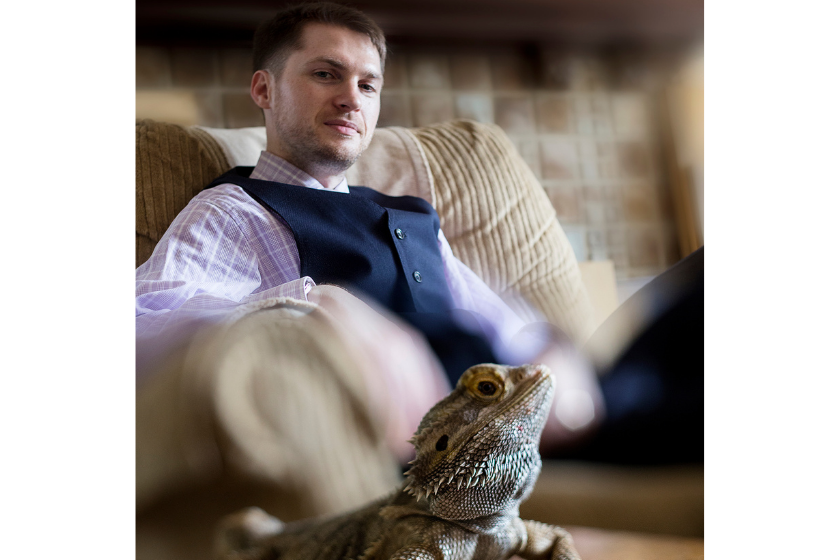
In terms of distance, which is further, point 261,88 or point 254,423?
point 261,88

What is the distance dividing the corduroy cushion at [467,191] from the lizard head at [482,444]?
0.18m

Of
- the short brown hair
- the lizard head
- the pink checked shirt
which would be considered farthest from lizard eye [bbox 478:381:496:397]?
the short brown hair

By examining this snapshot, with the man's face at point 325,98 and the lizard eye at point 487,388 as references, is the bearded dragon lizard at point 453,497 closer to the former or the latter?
the lizard eye at point 487,388

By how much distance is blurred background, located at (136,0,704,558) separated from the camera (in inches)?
27.8

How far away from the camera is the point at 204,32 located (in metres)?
0.70

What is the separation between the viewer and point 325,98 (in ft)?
2.26

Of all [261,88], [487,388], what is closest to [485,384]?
[487,388]

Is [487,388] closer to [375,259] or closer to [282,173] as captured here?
[375,259]

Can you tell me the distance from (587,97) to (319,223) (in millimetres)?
356

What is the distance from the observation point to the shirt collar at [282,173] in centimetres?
72

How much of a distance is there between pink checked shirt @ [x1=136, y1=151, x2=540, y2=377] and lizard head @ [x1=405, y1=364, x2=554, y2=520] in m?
0.12

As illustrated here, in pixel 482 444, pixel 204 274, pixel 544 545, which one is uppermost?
pixel 204 274
